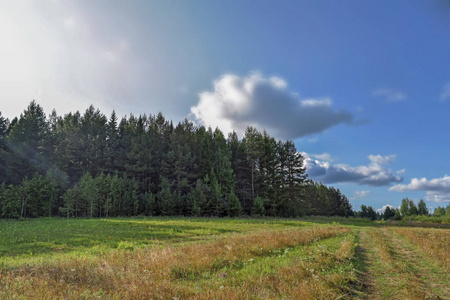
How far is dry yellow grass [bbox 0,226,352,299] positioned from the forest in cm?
3899

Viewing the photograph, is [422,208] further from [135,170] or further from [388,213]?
[135,170]

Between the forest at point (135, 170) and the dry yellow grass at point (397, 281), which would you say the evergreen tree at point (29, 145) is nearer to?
the forest at point (135, 170)

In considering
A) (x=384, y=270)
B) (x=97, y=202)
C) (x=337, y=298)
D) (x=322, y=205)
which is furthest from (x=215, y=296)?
(x=322, y=205)

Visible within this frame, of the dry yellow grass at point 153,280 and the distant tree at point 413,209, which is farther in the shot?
the distant tree at point 413,209

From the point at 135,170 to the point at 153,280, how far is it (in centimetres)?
5261

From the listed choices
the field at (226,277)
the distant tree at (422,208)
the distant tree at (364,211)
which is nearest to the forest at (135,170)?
the field at (226,277)

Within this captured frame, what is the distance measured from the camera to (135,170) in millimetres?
56188

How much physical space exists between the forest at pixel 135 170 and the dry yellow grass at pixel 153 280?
128ft

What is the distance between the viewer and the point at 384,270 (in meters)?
9.45

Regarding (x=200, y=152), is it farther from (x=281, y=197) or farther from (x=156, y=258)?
(x=156, y=258)

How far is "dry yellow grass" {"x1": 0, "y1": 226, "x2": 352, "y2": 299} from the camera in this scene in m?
6.00

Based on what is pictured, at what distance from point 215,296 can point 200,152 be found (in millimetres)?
57089

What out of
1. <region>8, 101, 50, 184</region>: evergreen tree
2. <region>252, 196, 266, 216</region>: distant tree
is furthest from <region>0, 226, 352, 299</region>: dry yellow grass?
<region>8, 101, 50, 184</region>: evergreen tree

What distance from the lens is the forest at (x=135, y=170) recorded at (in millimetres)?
44594
